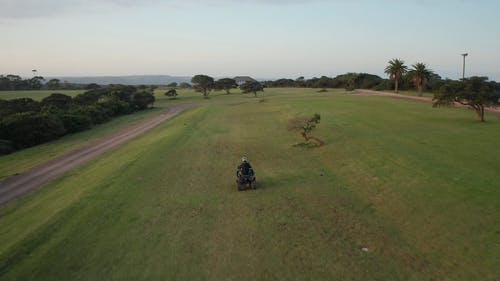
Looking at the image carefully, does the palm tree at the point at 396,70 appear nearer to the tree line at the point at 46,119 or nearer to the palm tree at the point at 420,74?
the palm tree at the point at 420,74

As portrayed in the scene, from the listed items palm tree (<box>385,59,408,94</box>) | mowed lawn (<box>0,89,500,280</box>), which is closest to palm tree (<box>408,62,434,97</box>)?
palm tree (<box>385,59,408,94</box>)

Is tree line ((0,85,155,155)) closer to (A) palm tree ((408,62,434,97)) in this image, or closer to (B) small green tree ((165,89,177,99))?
(B) small green tree ((165,89,177,99))

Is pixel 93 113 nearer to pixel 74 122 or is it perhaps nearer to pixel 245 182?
pixel 74 122

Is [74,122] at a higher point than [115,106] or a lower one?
lower

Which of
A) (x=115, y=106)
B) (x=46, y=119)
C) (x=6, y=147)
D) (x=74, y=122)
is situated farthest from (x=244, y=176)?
(x=115, y=106)

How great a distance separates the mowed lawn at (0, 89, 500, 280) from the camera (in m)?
11.2

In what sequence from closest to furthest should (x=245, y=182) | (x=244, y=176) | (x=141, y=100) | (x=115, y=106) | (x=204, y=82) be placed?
(x=244, y=176)
(x=245, y=182)
(x=115, y=106)
(x=141, y=100)
(x=204, y=82)

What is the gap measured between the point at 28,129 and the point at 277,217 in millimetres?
38799

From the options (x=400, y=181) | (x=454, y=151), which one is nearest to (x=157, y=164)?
(x=400, y=181)

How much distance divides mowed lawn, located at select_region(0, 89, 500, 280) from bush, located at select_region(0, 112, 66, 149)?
21.3 m

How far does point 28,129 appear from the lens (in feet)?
147

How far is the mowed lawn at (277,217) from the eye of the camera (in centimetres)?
1125

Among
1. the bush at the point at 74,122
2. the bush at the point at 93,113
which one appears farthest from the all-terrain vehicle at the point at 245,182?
the bush at the point at 93,113

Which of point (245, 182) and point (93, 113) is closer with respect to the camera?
point (245, 182)
